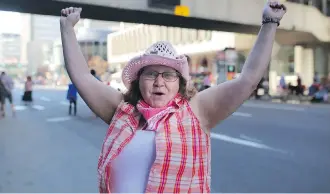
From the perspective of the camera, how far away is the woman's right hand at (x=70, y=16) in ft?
6.44

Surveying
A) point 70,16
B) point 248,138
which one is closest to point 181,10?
point 248,138

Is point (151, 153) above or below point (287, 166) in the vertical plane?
above

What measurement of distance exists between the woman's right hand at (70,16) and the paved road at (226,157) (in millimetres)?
3269

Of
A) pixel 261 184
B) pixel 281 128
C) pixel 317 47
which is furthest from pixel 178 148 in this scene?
pixel 317 47

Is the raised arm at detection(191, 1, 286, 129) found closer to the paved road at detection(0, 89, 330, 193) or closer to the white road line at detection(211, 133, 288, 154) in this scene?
the paved road at detection(0, 89, 330, 193)

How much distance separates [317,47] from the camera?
28.4 meters

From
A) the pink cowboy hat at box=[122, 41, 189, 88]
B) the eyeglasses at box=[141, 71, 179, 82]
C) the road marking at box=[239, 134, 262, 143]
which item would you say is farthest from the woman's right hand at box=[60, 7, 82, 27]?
the road marking at box=[239, 134, 262, 143]

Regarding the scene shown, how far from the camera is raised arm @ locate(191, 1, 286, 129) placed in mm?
1722

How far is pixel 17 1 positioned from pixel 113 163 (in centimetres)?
1245

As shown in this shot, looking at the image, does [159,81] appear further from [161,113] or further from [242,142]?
[242,142]

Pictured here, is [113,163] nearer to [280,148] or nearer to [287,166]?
[287,166]

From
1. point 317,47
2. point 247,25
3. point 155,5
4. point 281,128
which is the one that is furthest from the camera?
point 317,47

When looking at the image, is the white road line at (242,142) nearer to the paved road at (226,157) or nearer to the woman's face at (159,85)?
the paved road at (226,157)

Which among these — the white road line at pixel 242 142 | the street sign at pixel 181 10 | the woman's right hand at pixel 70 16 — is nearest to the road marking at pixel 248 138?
the white road line at pixel 242 142
